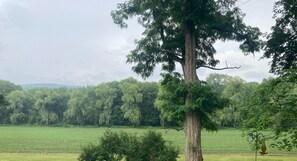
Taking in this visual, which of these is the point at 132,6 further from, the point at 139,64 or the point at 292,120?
the point at 292,120

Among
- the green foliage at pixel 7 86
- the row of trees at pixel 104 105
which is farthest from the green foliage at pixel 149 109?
the green foliage at pixel 7 86

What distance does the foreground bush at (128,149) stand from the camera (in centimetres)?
1459

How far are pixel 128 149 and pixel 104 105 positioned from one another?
75.1m

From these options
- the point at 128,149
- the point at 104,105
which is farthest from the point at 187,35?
the point at 104,105

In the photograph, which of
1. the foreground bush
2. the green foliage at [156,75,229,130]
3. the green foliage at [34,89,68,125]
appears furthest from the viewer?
the green foliage at [34,89,68,125]

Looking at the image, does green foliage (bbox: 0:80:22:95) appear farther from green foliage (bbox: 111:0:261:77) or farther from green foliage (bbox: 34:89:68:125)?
green foliage (bbox: 111:0:261:77)

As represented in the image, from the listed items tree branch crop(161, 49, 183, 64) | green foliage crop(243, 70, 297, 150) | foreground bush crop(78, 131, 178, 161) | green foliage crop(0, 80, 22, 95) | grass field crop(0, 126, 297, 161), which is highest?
green foliage crop(0, 80, 22, 95)

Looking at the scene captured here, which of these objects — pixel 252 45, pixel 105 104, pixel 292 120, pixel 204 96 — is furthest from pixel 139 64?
pixel 105 104

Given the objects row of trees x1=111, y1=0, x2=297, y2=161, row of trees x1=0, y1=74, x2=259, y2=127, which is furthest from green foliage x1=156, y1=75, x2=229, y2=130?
row of trees x1=0, y1=74, x2=259, y2=127

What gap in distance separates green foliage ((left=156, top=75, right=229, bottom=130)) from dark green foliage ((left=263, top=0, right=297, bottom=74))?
14.4ft

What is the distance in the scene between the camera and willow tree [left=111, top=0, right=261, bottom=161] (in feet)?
48.0

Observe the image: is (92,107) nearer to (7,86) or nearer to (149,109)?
(149,109)

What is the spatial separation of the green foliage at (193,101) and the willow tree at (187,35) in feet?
0.77

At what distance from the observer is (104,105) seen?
88.9 metres
